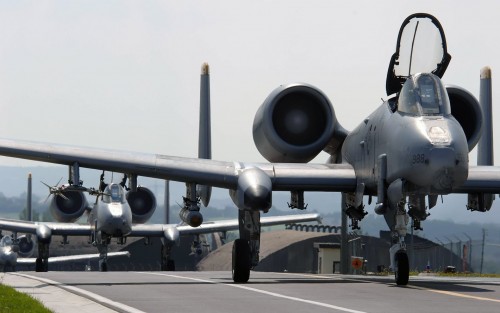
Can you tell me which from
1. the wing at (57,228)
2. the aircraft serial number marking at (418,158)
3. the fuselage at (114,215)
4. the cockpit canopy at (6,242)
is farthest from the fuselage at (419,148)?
the cockpit canopy at (6,242)

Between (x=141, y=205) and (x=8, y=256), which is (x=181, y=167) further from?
(x=8, y=256)

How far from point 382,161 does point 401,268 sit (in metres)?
2.20

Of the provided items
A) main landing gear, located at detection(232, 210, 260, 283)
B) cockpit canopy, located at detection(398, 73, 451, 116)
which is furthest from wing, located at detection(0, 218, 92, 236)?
cockpit canopy, located at detection(398, 73, 451, 116)

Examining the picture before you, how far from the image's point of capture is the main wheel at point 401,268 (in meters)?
19.8

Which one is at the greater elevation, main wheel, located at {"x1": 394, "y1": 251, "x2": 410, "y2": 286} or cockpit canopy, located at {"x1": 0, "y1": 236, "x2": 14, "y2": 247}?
main wheel, located at {"x1": 394, "y1": 251, "x2": 410, "y2": 286}

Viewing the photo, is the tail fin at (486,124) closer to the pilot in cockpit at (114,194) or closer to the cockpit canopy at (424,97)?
the cockpit canopy at (424,97)

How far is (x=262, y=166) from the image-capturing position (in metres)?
22.2

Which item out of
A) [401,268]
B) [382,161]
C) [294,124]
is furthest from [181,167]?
[401,268]

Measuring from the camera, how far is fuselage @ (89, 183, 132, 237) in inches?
1842

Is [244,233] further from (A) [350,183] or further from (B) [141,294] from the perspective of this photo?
(B) [141,294]

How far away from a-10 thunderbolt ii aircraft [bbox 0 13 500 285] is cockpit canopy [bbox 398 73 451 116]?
2cm

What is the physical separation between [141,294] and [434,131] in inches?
241

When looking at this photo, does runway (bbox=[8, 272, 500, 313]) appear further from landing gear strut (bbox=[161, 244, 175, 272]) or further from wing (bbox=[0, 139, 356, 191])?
landing gear strut (bbox=[161, 244, 175, 272])

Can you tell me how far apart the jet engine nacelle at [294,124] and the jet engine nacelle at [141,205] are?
28981 millimetres
